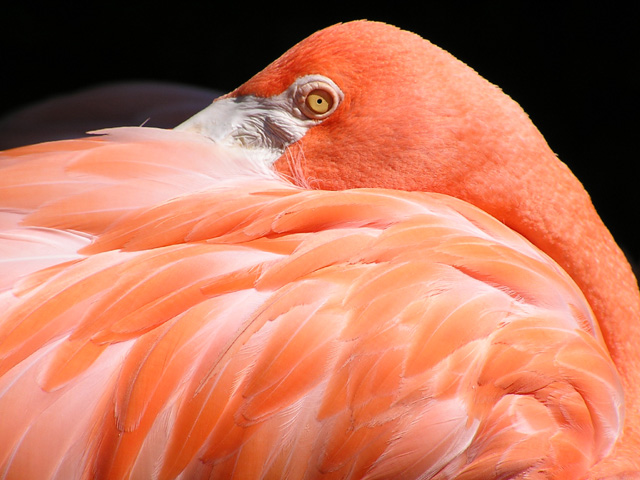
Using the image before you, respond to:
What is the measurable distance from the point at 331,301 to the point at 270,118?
1.65 feet

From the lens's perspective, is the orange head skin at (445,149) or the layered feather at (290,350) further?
the orange head skin at (445,149)

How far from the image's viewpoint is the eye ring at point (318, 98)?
128 cm

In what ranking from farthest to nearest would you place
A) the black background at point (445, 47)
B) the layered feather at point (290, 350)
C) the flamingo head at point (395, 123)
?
the black background at point (445, 47), the flamingo head at point (395, 123), the layered feather at point (290, 350)

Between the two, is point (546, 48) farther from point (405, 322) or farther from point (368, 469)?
point (368, 469)

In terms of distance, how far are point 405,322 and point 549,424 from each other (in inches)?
10.9

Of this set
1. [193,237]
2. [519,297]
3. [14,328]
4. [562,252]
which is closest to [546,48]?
[562,252]

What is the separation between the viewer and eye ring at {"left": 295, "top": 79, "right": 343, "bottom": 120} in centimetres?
128

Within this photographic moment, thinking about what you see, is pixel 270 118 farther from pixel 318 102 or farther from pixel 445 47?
pixel 445 47

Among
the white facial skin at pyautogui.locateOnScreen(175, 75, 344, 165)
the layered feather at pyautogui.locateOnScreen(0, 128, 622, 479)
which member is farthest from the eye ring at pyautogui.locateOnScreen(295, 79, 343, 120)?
the layered feather at pyautogui.locateOnScreen(0, 128, 622, 479)

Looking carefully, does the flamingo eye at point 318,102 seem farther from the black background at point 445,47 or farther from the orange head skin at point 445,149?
the black background at point 445,47

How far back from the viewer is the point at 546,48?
8.48 ft

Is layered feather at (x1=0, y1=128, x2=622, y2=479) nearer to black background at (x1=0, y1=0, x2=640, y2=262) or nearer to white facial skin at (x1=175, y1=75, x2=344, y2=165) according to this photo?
white facial skin at (x1=175, y1=75, x2=344, y2=165)

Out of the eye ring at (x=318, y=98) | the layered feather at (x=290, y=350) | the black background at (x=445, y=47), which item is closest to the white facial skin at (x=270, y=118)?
the eye ring at (x=318, y=98)

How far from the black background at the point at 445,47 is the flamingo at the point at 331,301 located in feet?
4.64
